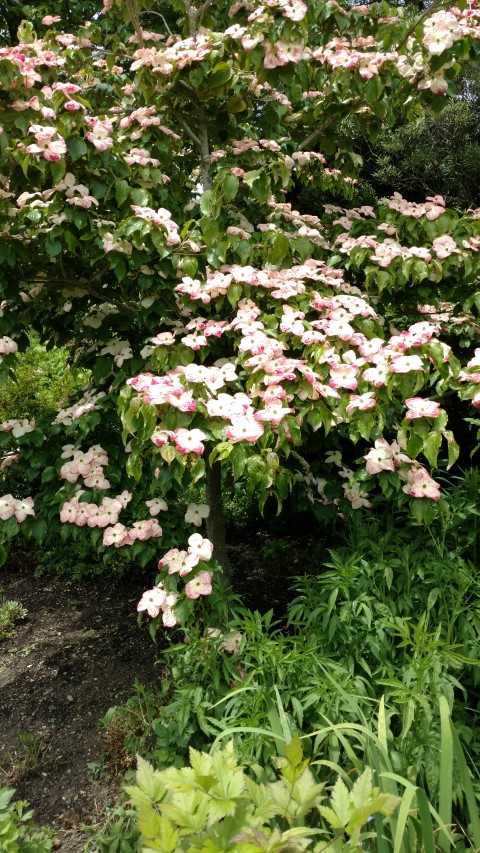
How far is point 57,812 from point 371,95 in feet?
8.22

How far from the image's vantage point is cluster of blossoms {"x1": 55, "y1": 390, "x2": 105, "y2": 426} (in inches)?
88.1

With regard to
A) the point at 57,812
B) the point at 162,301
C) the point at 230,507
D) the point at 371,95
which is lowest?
the point at 230,507

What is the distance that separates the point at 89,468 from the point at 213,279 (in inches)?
29.6

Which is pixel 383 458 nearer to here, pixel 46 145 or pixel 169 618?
pixel 169 618

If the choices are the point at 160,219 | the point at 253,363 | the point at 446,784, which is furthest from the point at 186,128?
the point at 446,784

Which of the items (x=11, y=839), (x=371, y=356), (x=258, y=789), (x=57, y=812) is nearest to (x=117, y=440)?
(x=371, y=356)

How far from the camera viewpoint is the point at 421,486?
6.05ft

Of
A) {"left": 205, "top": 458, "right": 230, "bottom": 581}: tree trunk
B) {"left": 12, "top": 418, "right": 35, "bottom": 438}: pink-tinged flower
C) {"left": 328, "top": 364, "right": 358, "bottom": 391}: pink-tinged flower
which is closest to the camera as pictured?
{"left": 328, "top": 364, "right": 358, "bottom": 391}: pink-tinged flower

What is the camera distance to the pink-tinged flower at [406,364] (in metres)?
1.66

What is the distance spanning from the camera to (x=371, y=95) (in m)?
2.14

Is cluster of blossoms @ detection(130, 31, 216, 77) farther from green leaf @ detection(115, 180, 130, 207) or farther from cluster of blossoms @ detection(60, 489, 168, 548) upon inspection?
cluster of blossoms @ detection(60, 489, 168, 548)

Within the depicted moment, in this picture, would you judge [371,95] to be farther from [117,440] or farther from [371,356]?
[117,440]

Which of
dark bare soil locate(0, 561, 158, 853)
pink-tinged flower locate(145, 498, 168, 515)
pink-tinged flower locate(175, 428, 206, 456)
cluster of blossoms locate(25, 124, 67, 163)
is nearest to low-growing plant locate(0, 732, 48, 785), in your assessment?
dark bare soil locate(0, 561, 158, 853)

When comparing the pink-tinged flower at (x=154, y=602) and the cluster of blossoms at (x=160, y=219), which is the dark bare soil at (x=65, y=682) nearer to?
the pink-tinged flower at (x=154, y=602)
